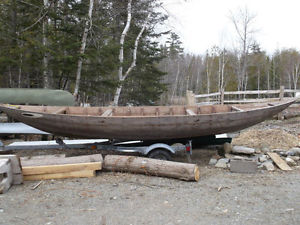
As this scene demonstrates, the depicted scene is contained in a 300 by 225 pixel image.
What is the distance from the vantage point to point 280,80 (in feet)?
104

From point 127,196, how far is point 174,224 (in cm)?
95

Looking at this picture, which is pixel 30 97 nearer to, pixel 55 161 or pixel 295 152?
pixel 55 161

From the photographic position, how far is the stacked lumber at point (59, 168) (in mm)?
3721

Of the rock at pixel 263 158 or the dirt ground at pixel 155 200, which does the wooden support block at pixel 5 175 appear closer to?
the dirt ground at pixel 155 200

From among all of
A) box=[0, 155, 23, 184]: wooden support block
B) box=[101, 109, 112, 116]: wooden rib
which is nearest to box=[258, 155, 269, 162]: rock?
box=[101, 109, 112, 116]: wooden rib

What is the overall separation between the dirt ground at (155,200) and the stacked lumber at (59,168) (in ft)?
0.34

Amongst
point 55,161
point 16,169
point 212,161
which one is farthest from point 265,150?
point 16,169

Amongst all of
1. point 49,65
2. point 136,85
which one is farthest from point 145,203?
point 136,85

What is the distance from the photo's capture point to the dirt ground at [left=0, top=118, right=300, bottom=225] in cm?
266

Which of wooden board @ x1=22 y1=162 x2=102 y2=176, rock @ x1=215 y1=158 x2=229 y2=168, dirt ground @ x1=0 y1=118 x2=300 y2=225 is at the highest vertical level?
wooden board @ x1=22 y1=162 x2=102 y2=176

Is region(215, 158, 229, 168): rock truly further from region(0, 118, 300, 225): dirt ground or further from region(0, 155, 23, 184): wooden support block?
region(0, 155, 23, 184): wooden support block

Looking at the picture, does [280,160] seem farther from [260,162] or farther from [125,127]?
[125,127]

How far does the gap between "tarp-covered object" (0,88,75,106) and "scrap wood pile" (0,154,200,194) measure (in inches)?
148

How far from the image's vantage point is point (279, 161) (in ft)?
15.1
